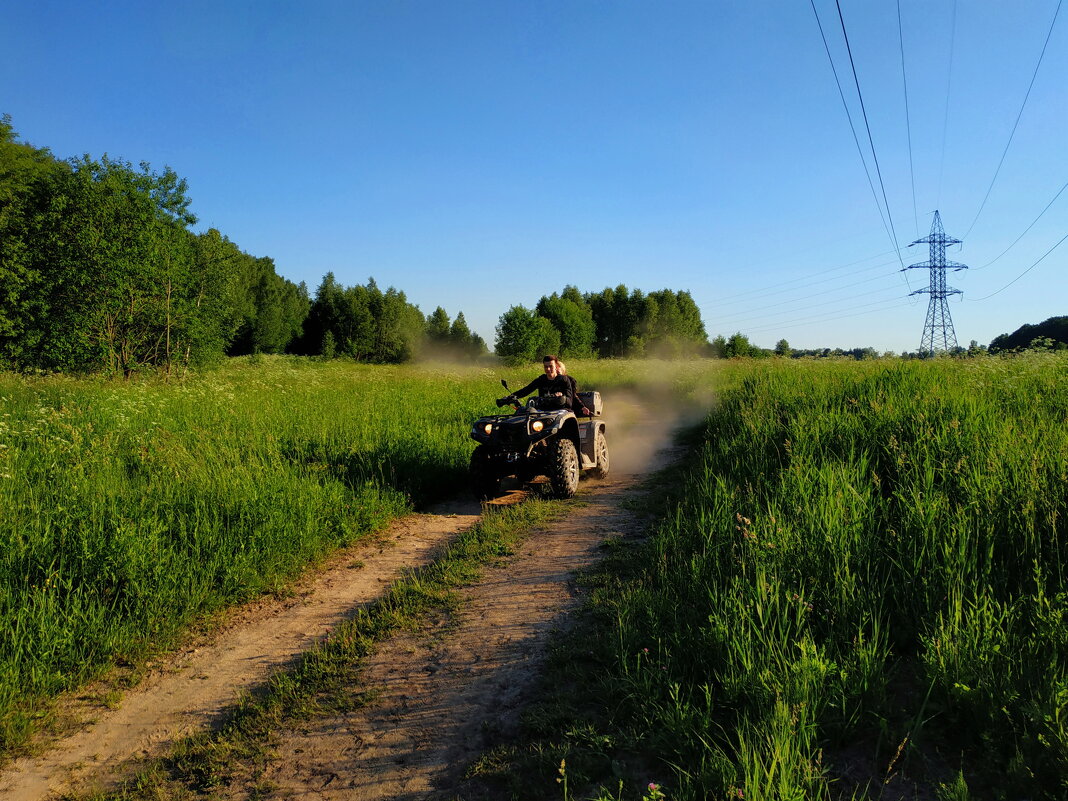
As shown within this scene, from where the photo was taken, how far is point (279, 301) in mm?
69250

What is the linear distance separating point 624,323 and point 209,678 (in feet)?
240

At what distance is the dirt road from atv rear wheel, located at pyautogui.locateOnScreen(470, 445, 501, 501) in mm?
2024

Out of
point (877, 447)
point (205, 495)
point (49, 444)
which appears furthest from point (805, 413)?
point (49, 444)

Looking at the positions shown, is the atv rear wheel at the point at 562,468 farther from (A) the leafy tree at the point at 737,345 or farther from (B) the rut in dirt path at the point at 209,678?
(A) the leafy tree at the point at 737,345

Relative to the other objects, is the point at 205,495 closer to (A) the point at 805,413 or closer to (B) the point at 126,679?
(B) the point at 126,679

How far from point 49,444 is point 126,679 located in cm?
497

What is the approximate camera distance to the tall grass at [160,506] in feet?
11.9

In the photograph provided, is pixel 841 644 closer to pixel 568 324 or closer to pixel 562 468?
pixel 562 468

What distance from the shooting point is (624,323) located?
74.1 metres

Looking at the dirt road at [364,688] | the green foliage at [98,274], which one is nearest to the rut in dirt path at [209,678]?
the dirt road at [364,688]

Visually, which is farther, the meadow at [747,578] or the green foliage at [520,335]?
the green foliage at [520,335]

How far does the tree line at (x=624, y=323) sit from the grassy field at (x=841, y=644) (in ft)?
173

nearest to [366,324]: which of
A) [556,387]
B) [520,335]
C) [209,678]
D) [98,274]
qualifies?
[520,335]

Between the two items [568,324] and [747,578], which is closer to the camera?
[747,578]
